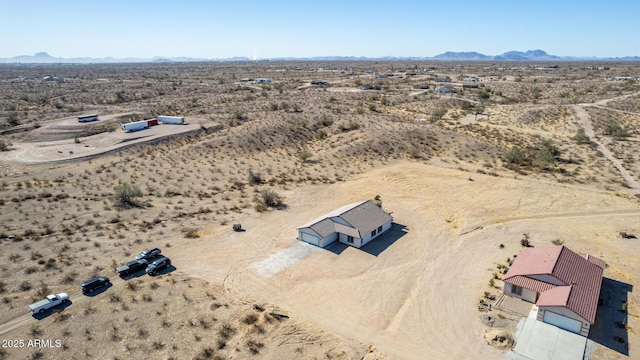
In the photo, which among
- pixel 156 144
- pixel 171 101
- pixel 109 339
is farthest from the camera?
pixel 171 101

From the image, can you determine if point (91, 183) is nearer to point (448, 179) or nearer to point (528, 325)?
point (448, 179)

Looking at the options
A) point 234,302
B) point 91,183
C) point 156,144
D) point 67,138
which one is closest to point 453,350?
point 234,302

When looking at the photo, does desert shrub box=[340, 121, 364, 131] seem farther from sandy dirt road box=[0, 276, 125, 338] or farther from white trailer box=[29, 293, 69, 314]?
white trailer box=[29, 293, 69, 314]

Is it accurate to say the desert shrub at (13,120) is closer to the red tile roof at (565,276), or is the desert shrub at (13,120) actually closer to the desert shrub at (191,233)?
the desert shrub at (191,233)

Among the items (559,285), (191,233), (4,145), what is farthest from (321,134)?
(4,145)

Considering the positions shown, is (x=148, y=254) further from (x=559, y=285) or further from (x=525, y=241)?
(x=525, y=241)

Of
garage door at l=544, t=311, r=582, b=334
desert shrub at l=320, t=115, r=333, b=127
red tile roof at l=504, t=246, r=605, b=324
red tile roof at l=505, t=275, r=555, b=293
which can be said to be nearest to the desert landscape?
desert shrub at l=320, t=115, r=333, b=127
